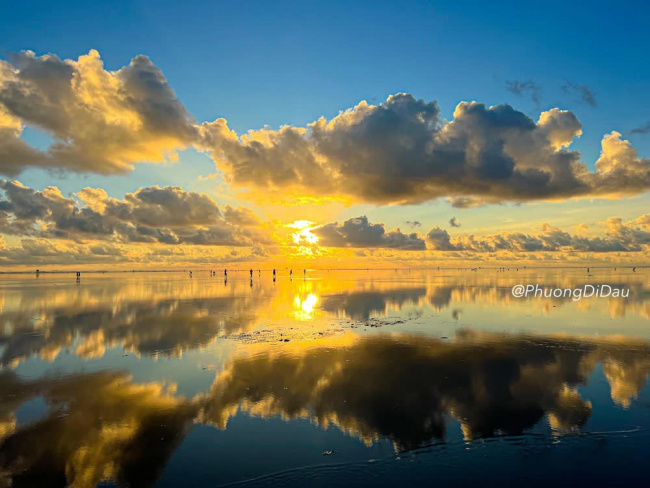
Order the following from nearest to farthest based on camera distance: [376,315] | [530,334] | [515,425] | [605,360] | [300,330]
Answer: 1. [515,425]
2. [605,360]
3. [530,334]
4. [300,330]
5. [376,315]

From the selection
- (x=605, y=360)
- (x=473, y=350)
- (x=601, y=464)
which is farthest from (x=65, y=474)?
(x=605, y=360)

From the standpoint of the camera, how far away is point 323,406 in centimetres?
2002

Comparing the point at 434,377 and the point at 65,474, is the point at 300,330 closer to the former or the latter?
the point at 434,377

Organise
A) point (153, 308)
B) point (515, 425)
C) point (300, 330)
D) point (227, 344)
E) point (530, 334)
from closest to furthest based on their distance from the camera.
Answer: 1. point (515, 425)
2. point (227, 344)
3. point (530, 334)
4. point (300, 330)
5. point (153, 308)

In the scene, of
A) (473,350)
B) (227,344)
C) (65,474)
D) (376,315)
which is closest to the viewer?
(65,474)

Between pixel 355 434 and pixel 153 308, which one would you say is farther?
pixel 153 308

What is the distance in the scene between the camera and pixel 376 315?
51.6m

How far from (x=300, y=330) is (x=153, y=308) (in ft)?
100

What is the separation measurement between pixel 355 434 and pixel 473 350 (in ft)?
59.2

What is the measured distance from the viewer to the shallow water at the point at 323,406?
1416 cm

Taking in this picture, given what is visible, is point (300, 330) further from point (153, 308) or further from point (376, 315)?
point (153, 308)

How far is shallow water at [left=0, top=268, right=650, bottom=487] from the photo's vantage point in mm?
14156

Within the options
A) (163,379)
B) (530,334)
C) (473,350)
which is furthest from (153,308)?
(530,334)

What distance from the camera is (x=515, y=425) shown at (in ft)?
57.5
